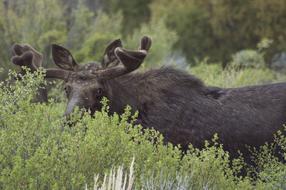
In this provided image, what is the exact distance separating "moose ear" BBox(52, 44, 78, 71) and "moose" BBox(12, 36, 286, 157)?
14mm

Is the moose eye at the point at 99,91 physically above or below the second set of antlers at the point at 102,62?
below

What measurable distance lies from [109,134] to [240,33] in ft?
52.4

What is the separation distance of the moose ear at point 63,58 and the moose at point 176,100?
0.6 inches

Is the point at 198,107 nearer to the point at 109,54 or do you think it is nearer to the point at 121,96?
the point at 121,96

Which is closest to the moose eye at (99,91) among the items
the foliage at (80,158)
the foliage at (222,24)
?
the foliage at (80,158)

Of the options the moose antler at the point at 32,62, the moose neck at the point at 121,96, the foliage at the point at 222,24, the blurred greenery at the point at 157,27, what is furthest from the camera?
the foliage at the point at 222,24

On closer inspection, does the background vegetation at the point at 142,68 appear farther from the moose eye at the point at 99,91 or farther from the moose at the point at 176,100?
the moose eye at the point at 99,91

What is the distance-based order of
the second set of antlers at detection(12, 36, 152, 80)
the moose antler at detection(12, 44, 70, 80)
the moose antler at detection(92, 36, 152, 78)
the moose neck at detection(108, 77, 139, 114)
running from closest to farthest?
the moose antler at detection(92, 36, 152, 78)
the second set of antlers at detection(12, 36, 152, 80)
the moose neck at detection(108, 77, 139, 114)
the moose antler at detection(12, 44, 70, 80)

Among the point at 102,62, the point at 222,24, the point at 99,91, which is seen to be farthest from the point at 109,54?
Result: the point at 222,24

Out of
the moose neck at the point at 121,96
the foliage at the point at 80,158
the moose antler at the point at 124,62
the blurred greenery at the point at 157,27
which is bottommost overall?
the foliage at the point at 80,158

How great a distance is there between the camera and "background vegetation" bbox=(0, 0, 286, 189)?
662 centimetres

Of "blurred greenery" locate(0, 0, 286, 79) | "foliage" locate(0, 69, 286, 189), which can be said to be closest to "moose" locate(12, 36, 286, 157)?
"foliage" locate(0, 69, 286, 189)

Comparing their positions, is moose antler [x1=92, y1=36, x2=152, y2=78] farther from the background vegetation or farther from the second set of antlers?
the background vegetation

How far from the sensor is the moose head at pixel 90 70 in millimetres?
8750
